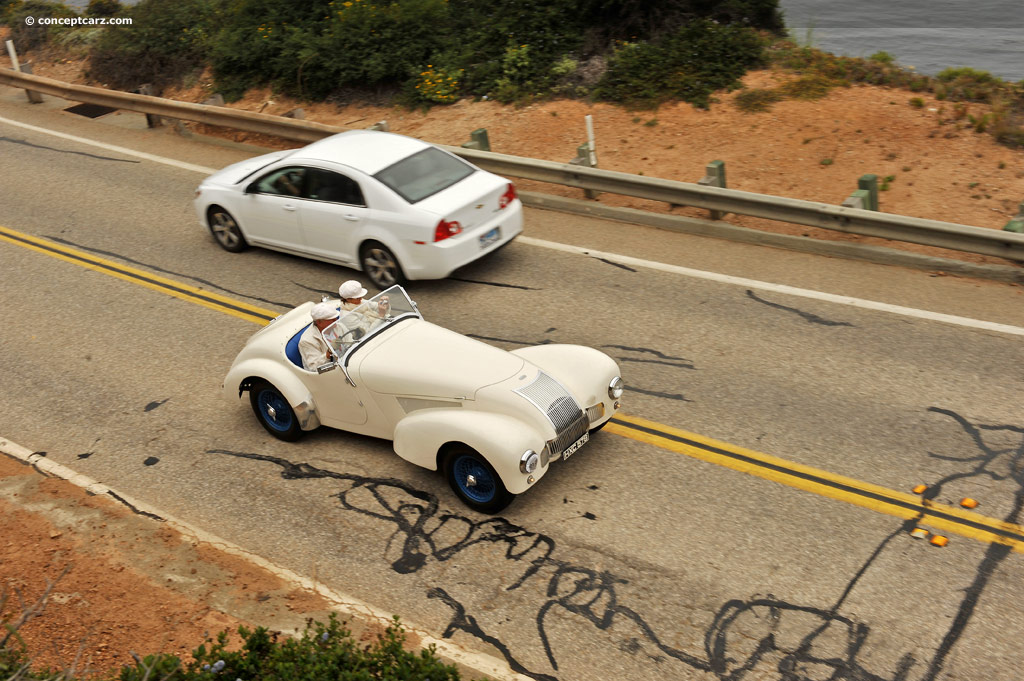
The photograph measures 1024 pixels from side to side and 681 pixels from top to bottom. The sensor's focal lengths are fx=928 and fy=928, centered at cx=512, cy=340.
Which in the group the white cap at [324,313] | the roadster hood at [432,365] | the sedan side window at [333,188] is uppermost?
the sedan side window at [333,188]

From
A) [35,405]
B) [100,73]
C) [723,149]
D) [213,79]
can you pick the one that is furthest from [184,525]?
[100,73]

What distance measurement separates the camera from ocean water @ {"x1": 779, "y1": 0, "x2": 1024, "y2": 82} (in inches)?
835

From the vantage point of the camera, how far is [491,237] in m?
10.9

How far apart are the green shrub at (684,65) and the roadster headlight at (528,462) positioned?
987 centimetres

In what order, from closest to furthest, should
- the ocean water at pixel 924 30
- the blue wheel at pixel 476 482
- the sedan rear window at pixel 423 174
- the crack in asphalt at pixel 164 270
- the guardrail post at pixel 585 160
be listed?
1. the blue wheel at pixel 476 482
2. the sedan rear window at pixel 423 174
3. the crack in asphalt at pixel 164 270
4. the guardrail post at pixel 585 160
5. the ocean water at pixel 924 30

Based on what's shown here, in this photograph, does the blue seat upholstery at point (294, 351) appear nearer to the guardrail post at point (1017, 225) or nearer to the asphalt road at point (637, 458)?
the asphalt road at point (637, 458)

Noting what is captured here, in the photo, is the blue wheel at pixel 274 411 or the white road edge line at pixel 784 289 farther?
the white road edge line at pixel 784 289

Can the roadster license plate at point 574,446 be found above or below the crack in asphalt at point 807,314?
above

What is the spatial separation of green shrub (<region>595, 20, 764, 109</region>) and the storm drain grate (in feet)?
33.5

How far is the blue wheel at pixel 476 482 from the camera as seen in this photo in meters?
7.01

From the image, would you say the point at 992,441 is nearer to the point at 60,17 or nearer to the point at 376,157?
the point at 376,157

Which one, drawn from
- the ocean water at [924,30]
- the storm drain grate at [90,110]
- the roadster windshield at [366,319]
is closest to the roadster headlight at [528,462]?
the roadster windshield at [366,319]

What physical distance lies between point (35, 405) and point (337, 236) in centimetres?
373

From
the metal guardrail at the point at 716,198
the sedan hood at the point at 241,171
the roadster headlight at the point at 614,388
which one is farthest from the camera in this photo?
the sedan hood at the point at 241,171
